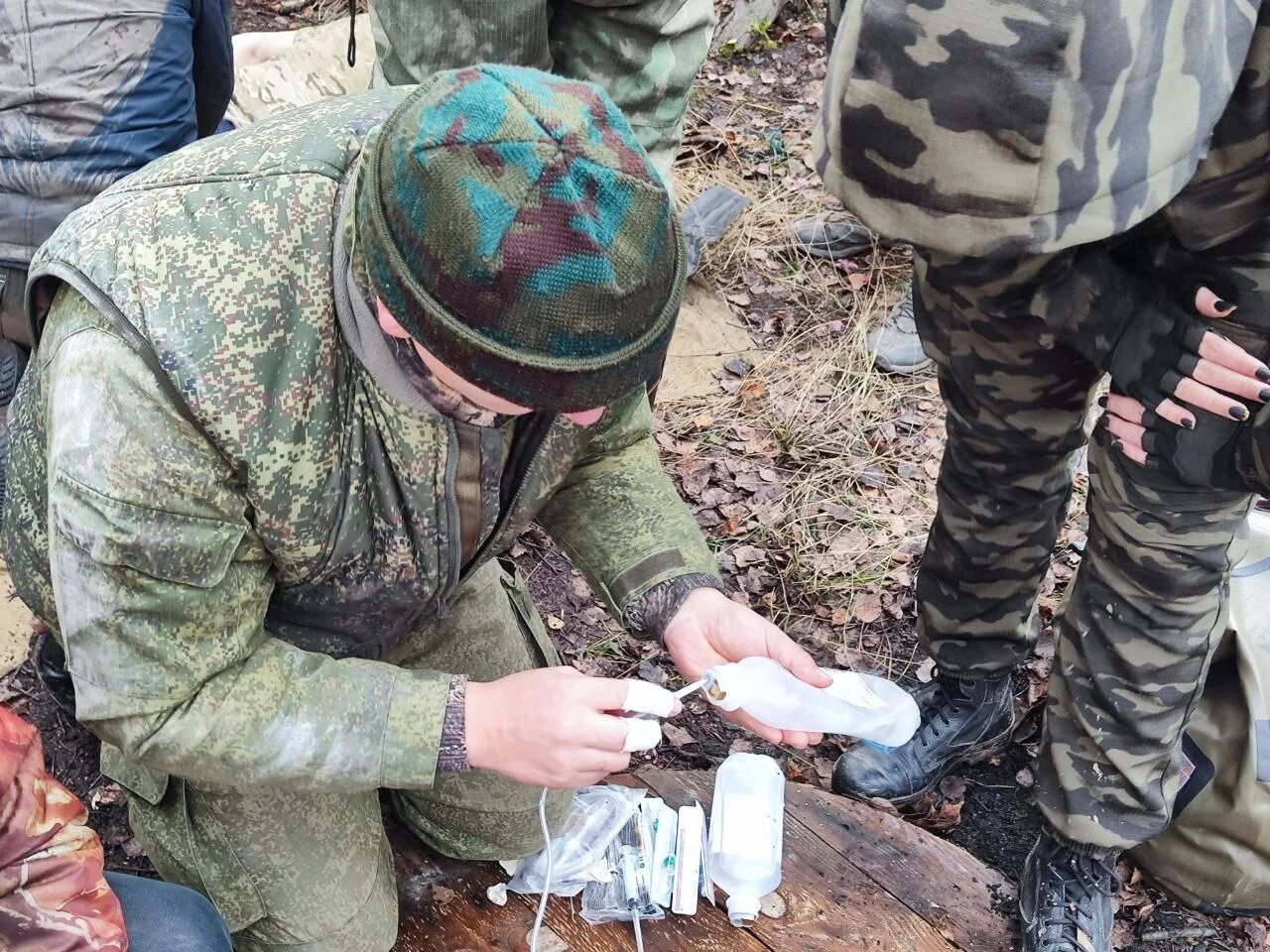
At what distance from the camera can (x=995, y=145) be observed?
171cm

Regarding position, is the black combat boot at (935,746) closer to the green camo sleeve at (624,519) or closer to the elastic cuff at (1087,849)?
the elastic cuff at (1087,849)

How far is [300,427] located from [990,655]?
6.42 ft

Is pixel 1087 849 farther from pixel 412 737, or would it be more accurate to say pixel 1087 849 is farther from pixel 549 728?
pixel 412 737

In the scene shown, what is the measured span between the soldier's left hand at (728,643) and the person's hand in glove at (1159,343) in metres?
0.77

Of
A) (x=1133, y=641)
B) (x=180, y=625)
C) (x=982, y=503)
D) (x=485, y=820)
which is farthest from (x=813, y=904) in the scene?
(x=180, y=625)

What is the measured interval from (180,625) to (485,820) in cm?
99

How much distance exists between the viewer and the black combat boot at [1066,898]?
8.14ft

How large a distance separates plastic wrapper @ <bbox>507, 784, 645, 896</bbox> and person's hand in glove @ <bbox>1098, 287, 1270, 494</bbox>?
131 cm

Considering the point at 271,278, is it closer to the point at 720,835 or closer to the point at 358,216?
the point at 358,216

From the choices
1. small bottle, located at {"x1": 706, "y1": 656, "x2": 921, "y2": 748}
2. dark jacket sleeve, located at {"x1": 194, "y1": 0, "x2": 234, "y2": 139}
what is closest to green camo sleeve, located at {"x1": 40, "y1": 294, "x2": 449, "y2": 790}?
small bottle, located at {"x1": 706, "y1": 656, "x2": 921, "y2": 748}

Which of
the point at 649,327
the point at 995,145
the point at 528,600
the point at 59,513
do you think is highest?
the point at 995,145

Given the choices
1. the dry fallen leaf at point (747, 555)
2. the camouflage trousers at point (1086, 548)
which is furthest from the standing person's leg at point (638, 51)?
the dry fallen leaf at point (747, 555)

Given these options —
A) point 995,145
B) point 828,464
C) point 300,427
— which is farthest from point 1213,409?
point 828,464

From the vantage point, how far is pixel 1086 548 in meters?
2.43
